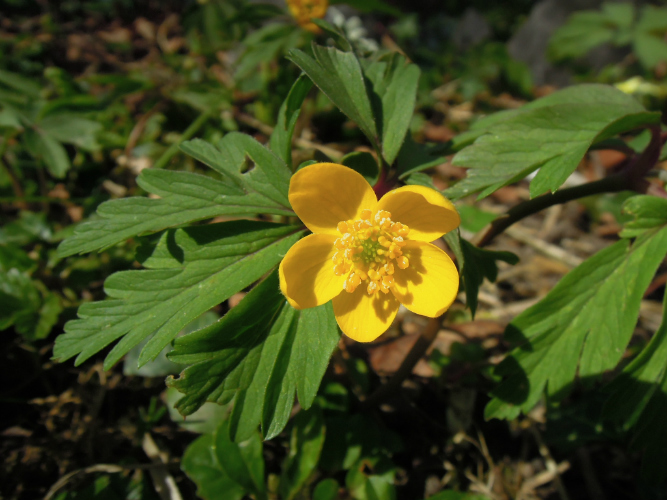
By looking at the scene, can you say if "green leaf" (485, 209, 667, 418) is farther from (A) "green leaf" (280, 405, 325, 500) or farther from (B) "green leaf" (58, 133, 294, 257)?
(B) "green leaf" (58, 133, 294, 257)

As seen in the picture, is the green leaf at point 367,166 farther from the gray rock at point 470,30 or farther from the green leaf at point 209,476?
the gray rock at point 470,30

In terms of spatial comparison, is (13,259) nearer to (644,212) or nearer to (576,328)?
(576,328)

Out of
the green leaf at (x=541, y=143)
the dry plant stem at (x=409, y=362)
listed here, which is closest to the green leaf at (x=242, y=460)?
the dry plant stem at (x=409, y=362)

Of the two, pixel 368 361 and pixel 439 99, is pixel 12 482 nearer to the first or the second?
pixel 368 361

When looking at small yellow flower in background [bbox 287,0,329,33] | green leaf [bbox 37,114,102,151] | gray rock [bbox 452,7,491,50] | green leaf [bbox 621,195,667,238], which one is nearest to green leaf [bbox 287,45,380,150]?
green leaf [bbox 621,195,667,238]

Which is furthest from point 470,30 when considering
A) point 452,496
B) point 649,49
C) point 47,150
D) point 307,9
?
point 452,496
